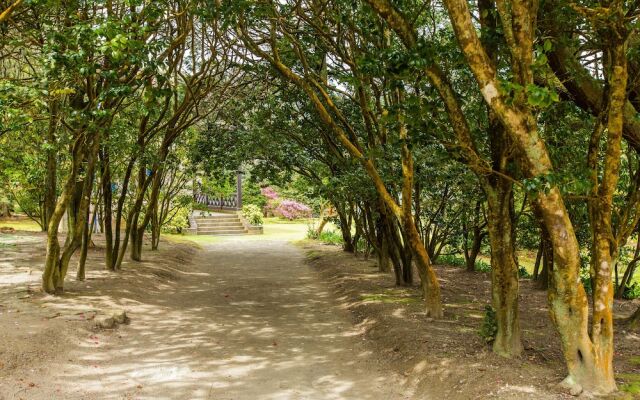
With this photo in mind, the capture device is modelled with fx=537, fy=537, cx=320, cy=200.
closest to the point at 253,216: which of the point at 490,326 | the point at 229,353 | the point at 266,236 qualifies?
the point at 266,236

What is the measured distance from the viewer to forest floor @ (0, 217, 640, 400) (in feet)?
19.4

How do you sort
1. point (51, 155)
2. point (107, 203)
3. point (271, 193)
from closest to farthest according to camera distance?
point (51, 155)
point (107, 203)
point (271, 193)

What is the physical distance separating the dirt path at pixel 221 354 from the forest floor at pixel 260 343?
0.07 ft

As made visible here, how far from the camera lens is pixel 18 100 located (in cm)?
757

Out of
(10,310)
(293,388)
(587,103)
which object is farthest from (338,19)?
(10,310)

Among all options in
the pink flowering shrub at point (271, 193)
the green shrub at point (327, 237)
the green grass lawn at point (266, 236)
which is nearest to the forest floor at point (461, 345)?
the green shrub at point (327, 237)

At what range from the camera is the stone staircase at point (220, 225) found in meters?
30.6

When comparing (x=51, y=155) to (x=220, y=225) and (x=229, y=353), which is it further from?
(x=220, y=225)

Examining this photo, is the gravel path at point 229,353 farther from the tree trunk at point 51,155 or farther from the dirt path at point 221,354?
the tree trunk at point 51,155

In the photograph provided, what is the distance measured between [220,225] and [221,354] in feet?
80.4

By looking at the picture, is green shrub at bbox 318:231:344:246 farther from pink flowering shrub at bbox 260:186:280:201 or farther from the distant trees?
pink flowering shrub at bbox 260:186:280:201

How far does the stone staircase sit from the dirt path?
59.0 feet

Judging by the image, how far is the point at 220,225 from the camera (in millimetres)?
31531

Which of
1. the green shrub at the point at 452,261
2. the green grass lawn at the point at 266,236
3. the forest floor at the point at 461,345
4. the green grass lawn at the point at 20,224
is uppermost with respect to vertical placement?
the green grass lawn at the point at 20,224
